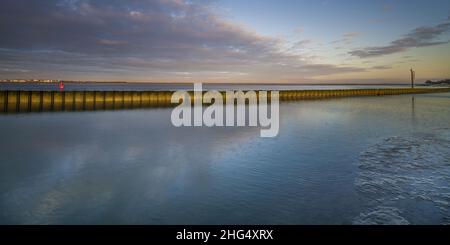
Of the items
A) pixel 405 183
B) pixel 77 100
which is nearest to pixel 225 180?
pixel 405 183

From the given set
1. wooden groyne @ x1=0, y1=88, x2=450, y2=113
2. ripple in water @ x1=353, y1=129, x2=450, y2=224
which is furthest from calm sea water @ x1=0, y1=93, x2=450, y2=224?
wooden groyne @ x1=0, y1=88, x2=450, y2=113

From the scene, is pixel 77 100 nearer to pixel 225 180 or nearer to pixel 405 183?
pixel 225 180

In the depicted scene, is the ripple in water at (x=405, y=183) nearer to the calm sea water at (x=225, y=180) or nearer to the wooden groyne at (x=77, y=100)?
the calm sea water at (x=225, y=180)

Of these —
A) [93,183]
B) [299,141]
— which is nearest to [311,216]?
[93,183]

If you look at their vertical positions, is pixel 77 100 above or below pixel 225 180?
above

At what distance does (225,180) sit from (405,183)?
12.4 ft

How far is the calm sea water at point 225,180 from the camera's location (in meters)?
4.67

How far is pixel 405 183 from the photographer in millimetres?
6199

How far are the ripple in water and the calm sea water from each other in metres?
0.02

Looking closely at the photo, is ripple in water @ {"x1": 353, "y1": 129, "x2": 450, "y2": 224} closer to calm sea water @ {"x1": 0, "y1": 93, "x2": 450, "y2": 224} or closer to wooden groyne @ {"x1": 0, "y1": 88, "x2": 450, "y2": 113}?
calm sea water @ {"x1": 0, "y1": 93, "x2": 450, "y2": 224}

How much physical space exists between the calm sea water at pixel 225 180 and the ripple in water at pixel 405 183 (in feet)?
0.06

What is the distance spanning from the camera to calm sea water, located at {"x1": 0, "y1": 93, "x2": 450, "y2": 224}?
4668mm

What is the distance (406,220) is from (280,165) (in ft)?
12.0

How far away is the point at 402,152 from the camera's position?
9375 millimetres
